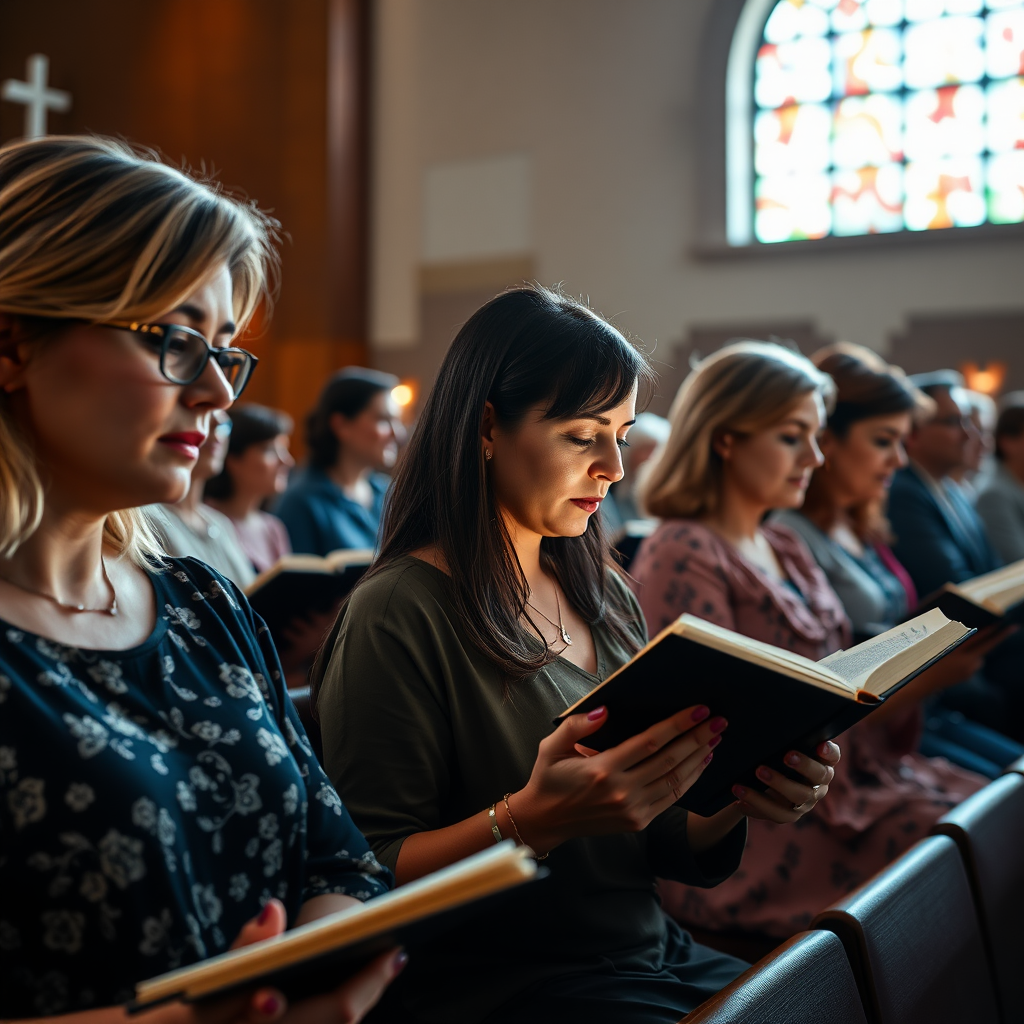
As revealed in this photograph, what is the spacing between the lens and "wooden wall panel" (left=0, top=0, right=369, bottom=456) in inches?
423

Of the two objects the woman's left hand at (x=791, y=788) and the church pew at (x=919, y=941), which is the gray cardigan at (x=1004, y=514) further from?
the woman's left hand at (x=791, y=788)

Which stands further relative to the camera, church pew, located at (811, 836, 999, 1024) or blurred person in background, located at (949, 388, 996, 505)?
blurred person in background, located at (949, 388, 996, 505)

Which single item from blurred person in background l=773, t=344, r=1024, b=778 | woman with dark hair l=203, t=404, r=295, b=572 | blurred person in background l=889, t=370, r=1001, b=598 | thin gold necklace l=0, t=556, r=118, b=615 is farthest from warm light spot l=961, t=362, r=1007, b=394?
thin gold necklace l=0, t=556, r=118, b=615

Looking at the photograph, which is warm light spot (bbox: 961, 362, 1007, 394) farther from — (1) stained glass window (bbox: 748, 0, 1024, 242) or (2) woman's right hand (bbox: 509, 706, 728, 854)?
(2) woman's right hand (bbox: 509, 706, 728, 854)

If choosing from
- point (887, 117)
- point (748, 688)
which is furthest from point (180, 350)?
point (887, 117)

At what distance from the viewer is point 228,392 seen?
3.67 feet

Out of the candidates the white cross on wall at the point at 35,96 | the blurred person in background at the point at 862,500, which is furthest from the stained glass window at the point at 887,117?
the white cross on wall at the point at 35,96

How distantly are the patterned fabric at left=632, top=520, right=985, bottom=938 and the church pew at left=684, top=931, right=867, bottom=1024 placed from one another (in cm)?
104

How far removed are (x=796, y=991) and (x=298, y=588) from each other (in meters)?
1.67

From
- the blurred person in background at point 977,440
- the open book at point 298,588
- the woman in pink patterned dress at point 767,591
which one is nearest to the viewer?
the woman in pink patterned dress at point 767,591

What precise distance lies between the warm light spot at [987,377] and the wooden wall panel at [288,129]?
568cm

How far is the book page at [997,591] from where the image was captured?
89.5 inches

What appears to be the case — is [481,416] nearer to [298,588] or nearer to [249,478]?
[298,588]

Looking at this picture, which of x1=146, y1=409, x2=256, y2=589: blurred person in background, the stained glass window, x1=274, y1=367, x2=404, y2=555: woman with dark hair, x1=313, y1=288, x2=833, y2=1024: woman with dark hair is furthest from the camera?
the stained glass window
